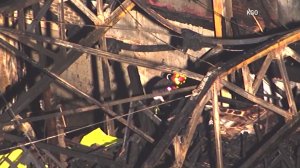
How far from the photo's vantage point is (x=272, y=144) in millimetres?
7656

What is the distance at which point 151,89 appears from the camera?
12.3m

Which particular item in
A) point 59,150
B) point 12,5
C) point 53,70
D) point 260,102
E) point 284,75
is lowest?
point 59,150

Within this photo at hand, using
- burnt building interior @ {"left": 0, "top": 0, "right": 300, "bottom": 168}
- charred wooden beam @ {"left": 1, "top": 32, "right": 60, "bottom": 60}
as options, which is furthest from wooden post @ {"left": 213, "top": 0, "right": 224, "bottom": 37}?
charred wooden beam @ {"left": 1, "top": 32, "right": 60, "bottom": 60}

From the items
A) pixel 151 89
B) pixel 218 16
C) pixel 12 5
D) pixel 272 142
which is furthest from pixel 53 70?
pixel 218 16

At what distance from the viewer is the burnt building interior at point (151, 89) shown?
736 cm

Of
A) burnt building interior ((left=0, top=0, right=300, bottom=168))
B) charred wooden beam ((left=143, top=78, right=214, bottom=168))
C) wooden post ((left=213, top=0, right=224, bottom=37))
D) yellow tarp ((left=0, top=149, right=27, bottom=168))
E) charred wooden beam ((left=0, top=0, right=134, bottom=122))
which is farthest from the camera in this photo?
wooden post ((left=213, top=0, right=224, bottom=37))

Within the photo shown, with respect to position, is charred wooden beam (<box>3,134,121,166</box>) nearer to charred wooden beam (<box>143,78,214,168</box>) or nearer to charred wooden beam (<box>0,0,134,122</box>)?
charred wooden beam (<box>0,0,134,122</box>)

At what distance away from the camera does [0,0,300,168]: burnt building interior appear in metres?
7.36

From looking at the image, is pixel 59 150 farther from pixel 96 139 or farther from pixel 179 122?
pixel 179 122

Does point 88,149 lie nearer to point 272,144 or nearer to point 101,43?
point 101,43

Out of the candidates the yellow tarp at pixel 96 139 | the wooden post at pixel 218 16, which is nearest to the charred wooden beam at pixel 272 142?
the yellow tarp at pixel 96 139

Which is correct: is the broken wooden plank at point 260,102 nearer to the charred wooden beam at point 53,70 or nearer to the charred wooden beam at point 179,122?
the charred wooden beam at point 179,122

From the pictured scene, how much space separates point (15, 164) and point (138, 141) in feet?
6.32

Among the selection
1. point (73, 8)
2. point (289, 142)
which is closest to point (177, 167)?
point (289, 142)
